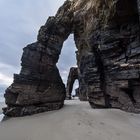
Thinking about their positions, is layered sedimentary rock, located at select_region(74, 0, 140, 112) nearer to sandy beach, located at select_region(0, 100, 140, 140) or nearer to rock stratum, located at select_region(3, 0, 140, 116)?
rock stratum, located at select_region(3, 0, 140, 116)

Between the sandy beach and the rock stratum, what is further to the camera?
the rock stratum

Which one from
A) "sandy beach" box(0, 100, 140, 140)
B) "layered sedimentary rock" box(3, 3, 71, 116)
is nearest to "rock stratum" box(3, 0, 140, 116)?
"layered sedimentary rock" box(3, 3, 71, 116)

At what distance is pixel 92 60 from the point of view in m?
13.4

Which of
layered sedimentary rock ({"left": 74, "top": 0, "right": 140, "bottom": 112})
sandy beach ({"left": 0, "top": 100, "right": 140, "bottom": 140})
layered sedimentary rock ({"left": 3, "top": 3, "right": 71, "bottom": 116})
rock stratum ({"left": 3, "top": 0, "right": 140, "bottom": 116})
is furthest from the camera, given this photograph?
layered sedimentary rock ({"left": 3, "top": 3, "right": 71, "bottom": 116})

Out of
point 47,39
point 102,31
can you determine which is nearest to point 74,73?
point 47,39

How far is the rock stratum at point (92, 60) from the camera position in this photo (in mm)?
10461

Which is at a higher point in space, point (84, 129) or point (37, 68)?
point (37, 68)

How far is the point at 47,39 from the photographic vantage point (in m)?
15.7

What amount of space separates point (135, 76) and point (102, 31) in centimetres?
457

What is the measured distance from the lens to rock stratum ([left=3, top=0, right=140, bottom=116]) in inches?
412

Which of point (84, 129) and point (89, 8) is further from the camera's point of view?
point (89, 8)

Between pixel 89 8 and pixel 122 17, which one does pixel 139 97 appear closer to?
pixel 122 17

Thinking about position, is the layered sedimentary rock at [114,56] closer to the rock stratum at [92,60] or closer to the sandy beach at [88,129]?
the rock stratum at [92,60]

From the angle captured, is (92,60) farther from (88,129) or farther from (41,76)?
(88,129)
